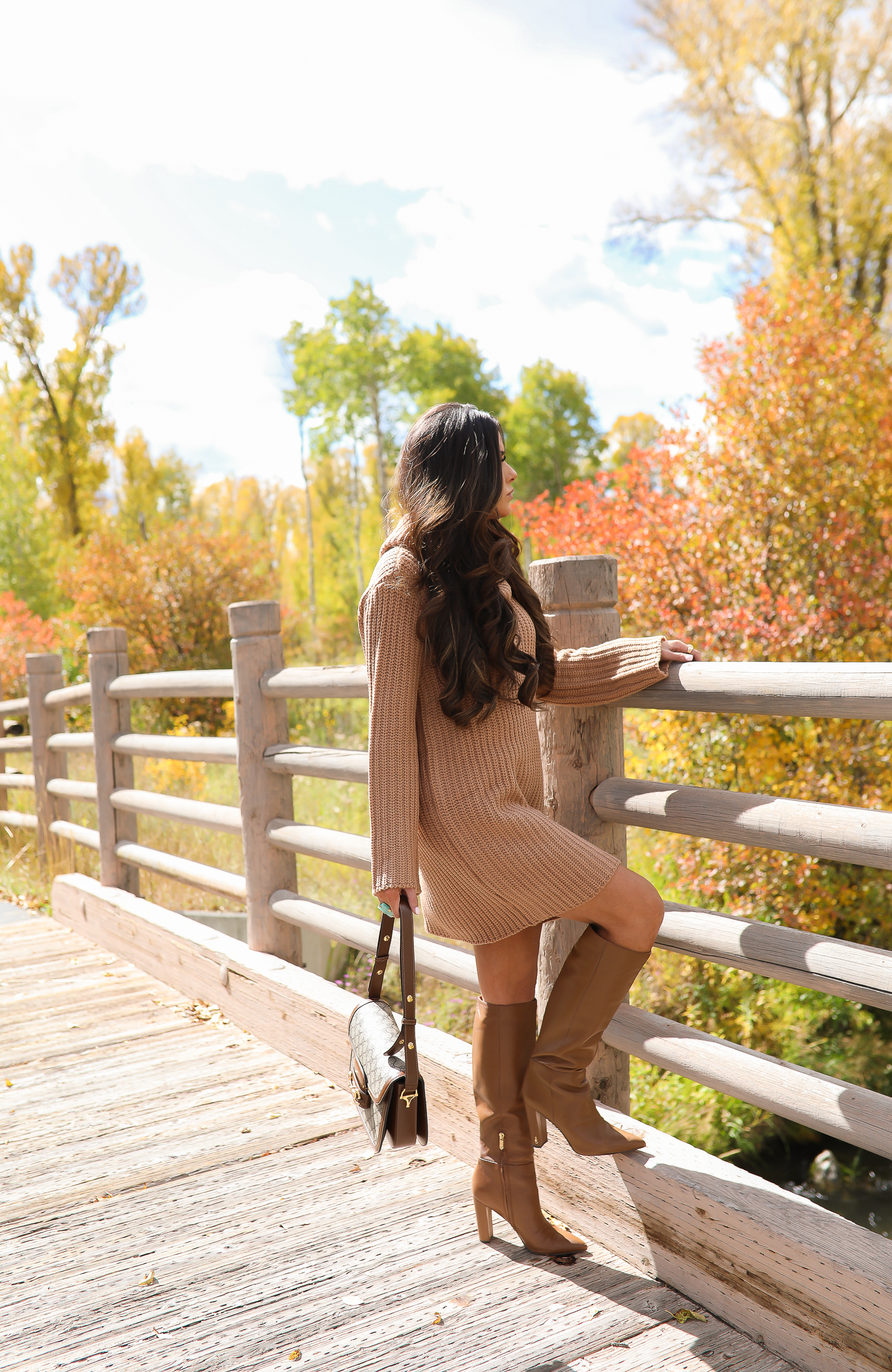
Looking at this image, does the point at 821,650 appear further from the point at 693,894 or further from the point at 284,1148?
the point at 284,1148

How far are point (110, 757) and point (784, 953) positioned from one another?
4.00 meters

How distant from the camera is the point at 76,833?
598cm

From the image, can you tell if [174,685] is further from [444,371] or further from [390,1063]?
[444,371]

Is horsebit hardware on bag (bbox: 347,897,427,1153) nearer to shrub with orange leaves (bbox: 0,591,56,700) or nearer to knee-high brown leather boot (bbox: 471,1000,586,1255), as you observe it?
knee-high brown leather boot (bbox: 471,1000,586,1255)

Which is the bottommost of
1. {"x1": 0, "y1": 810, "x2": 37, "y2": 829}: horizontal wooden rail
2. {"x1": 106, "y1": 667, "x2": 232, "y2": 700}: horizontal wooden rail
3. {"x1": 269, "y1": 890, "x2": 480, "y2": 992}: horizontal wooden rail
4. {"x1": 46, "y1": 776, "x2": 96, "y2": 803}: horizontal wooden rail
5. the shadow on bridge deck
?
the shadow on bridge deck

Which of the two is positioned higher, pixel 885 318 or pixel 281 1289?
pixel 885 318

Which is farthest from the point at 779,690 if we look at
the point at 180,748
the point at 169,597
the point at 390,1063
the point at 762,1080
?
the point at 169,597

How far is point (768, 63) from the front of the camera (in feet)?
41.8

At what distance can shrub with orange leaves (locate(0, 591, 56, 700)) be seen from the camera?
50.6ft

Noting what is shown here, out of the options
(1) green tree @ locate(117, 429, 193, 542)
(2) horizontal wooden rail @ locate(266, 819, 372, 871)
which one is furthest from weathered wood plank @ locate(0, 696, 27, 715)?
(1) green tree @ locate(117, 429, 193, 542)

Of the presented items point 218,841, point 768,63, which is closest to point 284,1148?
point 218,841

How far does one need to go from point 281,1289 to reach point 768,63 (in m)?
14.7

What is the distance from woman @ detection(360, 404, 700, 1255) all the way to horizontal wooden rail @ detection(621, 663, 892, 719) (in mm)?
78

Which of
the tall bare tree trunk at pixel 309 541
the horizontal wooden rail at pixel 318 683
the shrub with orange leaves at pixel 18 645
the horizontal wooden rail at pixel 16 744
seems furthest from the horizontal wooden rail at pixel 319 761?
the tall bare tree trunk at pixel 309 541
